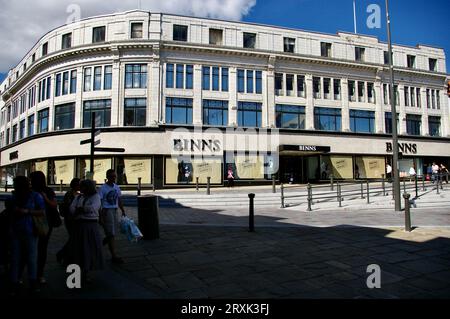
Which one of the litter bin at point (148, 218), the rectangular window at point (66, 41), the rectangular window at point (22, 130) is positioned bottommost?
the litter bin at point (148, 218)

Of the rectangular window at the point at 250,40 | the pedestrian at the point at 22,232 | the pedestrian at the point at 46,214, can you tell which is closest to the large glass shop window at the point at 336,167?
the rectangular window at the point at 250,40

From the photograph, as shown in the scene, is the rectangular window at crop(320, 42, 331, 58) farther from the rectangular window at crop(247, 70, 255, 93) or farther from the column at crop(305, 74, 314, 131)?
the rectangular window at crop(247, 70, 255, 93)

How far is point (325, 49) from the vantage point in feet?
104

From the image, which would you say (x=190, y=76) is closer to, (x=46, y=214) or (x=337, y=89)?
(x=337, y=89)

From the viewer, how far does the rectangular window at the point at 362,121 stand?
31656 millimetres

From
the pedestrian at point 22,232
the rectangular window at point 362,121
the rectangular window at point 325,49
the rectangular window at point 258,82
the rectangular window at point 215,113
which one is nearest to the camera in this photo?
the pedestrian at point 22,232

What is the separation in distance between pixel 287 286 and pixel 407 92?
37.1m

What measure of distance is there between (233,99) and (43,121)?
19.3m

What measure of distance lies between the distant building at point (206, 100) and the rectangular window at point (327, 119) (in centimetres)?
11

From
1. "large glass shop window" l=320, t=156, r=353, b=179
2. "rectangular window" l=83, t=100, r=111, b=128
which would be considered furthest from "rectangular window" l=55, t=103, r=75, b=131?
"large glass shop window" l=320, t=156, r=353, b=179

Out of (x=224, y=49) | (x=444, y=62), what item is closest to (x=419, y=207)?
(x=224, y=49)

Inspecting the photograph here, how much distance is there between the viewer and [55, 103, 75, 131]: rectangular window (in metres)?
27.9

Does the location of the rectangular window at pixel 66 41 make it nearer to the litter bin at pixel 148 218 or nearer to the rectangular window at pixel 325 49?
the rectangular window at pixel 325 49

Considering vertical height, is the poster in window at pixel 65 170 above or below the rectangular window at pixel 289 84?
below
